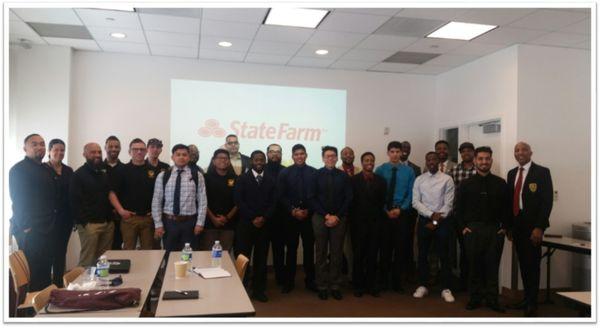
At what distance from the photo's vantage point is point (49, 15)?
16.1ft

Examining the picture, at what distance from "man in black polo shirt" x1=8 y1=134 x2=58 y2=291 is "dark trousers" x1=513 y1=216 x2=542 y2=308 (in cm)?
454

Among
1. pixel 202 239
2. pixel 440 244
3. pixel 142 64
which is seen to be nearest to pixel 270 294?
pixel 202 239

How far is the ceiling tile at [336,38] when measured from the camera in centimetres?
539

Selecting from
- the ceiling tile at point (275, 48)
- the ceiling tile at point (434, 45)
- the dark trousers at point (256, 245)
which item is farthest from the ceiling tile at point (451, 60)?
the dark trousers at point (256, 245)

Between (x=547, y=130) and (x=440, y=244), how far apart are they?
6.66 feet

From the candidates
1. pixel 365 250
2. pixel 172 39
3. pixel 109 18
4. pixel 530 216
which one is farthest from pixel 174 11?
pixel 530 216

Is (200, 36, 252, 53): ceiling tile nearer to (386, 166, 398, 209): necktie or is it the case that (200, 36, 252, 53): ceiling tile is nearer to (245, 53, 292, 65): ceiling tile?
(245, 53, 292, 65): ceiling tile

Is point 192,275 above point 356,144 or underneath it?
underneath

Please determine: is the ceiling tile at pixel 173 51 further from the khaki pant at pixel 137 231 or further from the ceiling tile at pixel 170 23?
the khaki pant at pixel 137 231

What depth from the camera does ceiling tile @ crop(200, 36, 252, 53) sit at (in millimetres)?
5664

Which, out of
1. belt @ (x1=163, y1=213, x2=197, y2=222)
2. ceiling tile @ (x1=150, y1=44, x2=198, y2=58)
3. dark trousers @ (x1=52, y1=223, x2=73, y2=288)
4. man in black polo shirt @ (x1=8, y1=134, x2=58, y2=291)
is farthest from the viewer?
ceiling tile @ (x1=150, y1=44, x2=198, y2=58)

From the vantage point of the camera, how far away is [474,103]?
6.36 metres

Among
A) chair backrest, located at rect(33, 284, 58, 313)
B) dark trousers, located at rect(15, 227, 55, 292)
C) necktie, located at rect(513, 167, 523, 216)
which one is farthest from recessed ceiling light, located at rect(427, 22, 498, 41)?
dark trousers, located at rect(15, 227, 55, 292)
